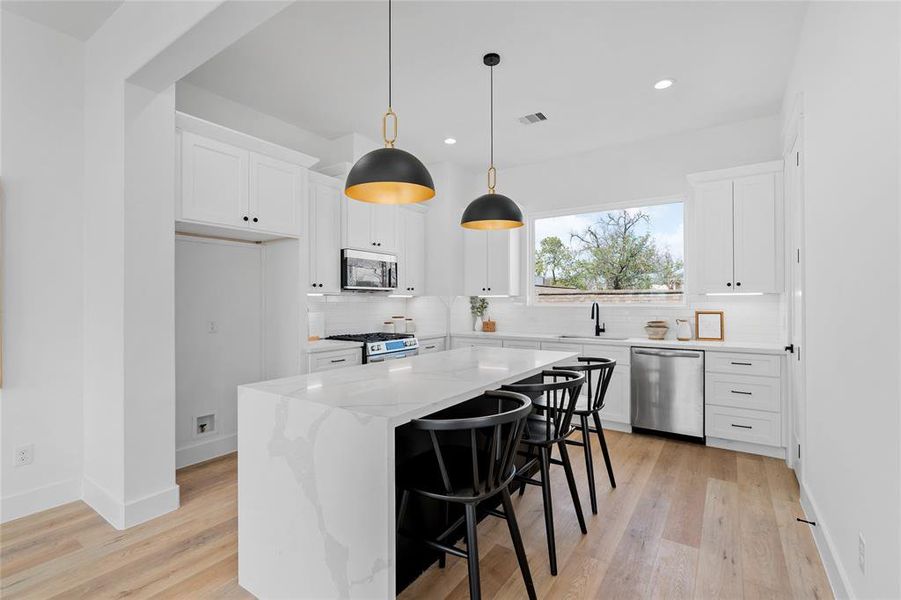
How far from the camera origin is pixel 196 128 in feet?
10.2

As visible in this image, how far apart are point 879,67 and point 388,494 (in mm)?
2181

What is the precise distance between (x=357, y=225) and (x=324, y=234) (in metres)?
0.43

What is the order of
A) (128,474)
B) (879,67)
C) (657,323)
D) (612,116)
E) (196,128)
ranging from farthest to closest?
(657,323) < (612,116) < (196,128) < (128,474) < (879,67)

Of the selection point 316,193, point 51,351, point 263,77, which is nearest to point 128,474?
point 51,351

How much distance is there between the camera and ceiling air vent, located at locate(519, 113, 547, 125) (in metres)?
4.17

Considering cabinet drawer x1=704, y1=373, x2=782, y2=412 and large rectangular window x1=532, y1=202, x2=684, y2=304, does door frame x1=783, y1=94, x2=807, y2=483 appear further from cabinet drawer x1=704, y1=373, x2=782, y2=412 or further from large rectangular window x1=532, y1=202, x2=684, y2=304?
large rectangular window x1=532, y1=202, x2=684, y2=304

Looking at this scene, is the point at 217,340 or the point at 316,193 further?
the point at 316,193

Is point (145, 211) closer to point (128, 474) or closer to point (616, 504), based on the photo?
point (128, 474)

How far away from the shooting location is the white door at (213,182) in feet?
10.0

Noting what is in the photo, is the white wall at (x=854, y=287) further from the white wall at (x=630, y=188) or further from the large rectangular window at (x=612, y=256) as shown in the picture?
the large rectangular window at (x=612, y=256)

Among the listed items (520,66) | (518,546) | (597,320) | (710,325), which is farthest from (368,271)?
(710,325)

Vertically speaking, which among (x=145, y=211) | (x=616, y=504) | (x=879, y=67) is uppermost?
(x=879, y=67)

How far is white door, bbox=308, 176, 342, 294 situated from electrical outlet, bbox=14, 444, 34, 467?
2159mm

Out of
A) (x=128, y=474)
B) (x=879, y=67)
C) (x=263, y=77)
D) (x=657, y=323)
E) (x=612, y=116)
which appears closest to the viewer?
(x=879, y=67)
